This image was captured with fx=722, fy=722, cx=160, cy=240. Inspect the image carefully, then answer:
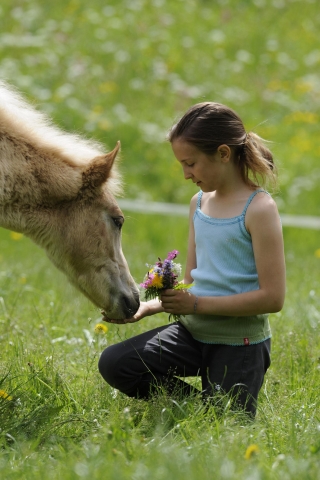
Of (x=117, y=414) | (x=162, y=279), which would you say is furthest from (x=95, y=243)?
(x=117, y=414)

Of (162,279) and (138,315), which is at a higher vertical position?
(162,279)

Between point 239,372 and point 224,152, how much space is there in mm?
1147

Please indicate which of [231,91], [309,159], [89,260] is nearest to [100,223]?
[89,260]

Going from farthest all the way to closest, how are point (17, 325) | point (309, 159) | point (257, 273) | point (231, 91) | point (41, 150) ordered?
point (231, 91) < point (309, 159) < point (17, 325) < point (41, 150) < point (257, 273)

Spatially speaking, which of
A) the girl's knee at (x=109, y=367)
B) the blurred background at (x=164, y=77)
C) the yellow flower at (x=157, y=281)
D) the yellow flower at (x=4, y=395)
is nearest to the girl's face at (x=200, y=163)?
the yellow flower at (x=157, y=281)

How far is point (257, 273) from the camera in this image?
3734 millimetres

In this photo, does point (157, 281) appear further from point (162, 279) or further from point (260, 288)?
point (260, 288)

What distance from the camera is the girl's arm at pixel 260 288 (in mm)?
3629

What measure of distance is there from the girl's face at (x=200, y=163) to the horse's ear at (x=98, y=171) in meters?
0.45

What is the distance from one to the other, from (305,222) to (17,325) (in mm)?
5667

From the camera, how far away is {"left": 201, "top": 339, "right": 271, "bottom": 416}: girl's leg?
370cm

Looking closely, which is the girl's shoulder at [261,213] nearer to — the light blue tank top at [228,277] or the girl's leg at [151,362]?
the light blue tank top at [228,277]

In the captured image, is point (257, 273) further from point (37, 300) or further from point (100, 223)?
point (37, 300)

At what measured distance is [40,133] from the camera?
4188 mm
